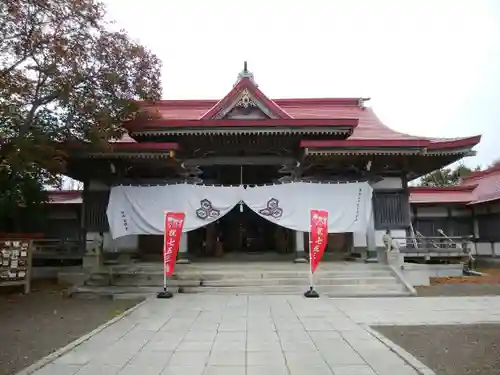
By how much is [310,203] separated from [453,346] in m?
7.64

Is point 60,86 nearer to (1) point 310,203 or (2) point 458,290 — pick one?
(1) point 310,203

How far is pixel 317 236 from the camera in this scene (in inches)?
445

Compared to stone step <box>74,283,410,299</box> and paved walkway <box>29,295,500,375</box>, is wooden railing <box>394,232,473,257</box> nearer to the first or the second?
stone step <box>74,283,410,299</box>

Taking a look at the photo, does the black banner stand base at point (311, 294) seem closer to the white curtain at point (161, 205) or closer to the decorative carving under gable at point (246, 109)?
the white curtain at point (161, 205)

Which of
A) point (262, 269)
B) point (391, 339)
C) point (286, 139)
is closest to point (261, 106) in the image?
point (286, 139)

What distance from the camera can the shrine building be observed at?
13312 mm

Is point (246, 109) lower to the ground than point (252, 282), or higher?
higher

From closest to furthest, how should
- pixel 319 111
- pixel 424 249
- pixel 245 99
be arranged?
pixel 424 249 < pixel 245 99 < pixel 319 111

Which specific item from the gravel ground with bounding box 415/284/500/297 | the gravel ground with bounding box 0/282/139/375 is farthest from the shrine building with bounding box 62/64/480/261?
the gravel ground with bounding box 0/282/139/375

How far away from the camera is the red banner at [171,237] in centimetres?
1130

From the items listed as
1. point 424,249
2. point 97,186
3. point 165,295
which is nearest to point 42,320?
point 165,295

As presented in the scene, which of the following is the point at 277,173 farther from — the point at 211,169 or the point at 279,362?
the point at 279,362

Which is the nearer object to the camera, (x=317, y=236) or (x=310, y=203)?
(x=317, y=236)

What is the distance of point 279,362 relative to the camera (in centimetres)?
524
